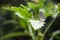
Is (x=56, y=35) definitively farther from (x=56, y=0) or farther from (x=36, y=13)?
(x=56, y=0)

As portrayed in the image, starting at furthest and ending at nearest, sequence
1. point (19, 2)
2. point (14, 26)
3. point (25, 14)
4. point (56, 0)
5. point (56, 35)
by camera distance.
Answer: point (14, 26) < point (56, 0) < point (56, 35) < point (19, 2) < point (25, 14)

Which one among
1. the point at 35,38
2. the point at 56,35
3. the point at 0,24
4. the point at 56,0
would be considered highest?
the point at 0,24

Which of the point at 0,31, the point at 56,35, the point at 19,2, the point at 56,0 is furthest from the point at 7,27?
the point at 19,2

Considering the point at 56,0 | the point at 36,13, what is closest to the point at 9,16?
the point at 56,0

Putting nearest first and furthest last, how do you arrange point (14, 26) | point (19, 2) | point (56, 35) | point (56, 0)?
point (19, 2)
point (56, 35)
point (56, 0)
point (14, 26)

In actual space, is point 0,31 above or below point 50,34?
above

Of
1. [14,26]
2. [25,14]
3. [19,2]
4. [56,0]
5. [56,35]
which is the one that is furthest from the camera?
[14,26]

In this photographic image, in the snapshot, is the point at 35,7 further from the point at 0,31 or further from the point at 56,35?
the point at 0,31

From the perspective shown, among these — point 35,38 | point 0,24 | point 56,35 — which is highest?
point 0,24

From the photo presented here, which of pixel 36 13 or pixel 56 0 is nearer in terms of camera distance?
pixel 36 13
